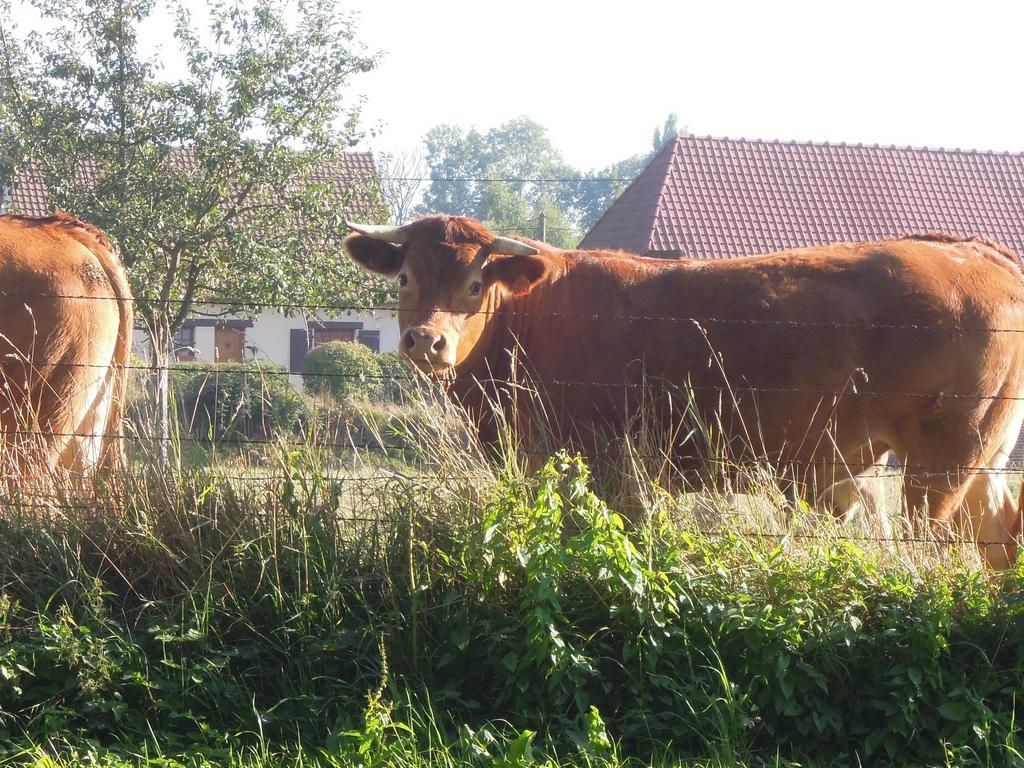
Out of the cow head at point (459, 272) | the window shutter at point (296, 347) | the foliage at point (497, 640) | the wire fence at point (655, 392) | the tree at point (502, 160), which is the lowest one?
the window shutter at point (296, 347)

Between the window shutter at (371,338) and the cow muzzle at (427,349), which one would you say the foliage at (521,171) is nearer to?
the window shutter at (371,338)

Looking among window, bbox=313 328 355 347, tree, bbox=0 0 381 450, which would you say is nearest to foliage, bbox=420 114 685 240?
window, bbox=313 328 355 347

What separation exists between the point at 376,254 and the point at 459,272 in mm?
790

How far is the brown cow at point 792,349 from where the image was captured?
5809 mm

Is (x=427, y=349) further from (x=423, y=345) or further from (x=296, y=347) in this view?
(x=296, y=347)

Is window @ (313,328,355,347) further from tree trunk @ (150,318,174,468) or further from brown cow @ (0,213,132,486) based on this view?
tree trunk @ (150,318,174,468)

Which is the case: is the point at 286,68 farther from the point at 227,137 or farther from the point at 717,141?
the point at 717,141

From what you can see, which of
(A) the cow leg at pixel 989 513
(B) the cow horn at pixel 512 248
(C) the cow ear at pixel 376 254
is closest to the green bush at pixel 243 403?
(C) the cow ear at pixel 376 254

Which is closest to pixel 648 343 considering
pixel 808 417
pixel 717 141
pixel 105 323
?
pixel 808 417

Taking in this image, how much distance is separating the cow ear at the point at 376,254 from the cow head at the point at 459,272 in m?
0.20

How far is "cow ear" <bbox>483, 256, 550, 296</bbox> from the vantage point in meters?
6.50

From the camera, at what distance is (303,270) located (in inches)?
535

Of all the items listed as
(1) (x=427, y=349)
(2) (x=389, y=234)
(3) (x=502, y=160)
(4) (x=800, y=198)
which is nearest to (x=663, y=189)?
(4) (x=800, y=198)

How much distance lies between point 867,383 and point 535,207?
98064 mm
